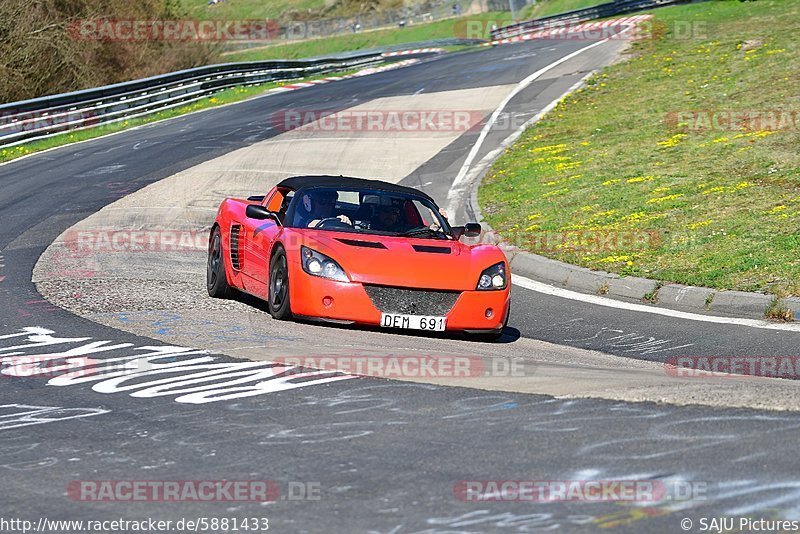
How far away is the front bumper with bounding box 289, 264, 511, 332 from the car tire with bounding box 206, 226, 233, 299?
202 cm

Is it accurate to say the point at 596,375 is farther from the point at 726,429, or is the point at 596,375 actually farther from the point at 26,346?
the point at 26,346

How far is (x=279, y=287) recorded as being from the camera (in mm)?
10500

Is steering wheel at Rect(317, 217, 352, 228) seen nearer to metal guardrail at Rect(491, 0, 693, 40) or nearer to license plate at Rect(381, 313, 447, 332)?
license plate at Rect(381, 313, 447, 332)

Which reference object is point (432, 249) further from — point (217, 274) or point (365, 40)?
point (365, 40)

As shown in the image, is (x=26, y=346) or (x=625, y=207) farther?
(x=625, y=207)

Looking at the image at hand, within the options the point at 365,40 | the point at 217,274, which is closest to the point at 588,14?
the point at 365,40

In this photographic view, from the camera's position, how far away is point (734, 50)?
30.6m

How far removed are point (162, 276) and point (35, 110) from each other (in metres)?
18.7

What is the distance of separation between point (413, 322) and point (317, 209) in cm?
197

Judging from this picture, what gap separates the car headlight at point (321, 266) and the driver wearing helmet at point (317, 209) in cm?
95

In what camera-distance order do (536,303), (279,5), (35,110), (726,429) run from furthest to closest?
(279,5) < (35,110) < (536,303) < (726,429)

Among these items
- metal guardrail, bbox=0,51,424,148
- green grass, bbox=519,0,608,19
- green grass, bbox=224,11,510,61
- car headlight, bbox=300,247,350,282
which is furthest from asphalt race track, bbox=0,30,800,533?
green grass, bbox=224,11,510,61

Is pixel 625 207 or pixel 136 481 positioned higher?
pixel 136 481

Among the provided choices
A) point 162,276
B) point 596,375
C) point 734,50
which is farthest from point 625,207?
point 734,50
